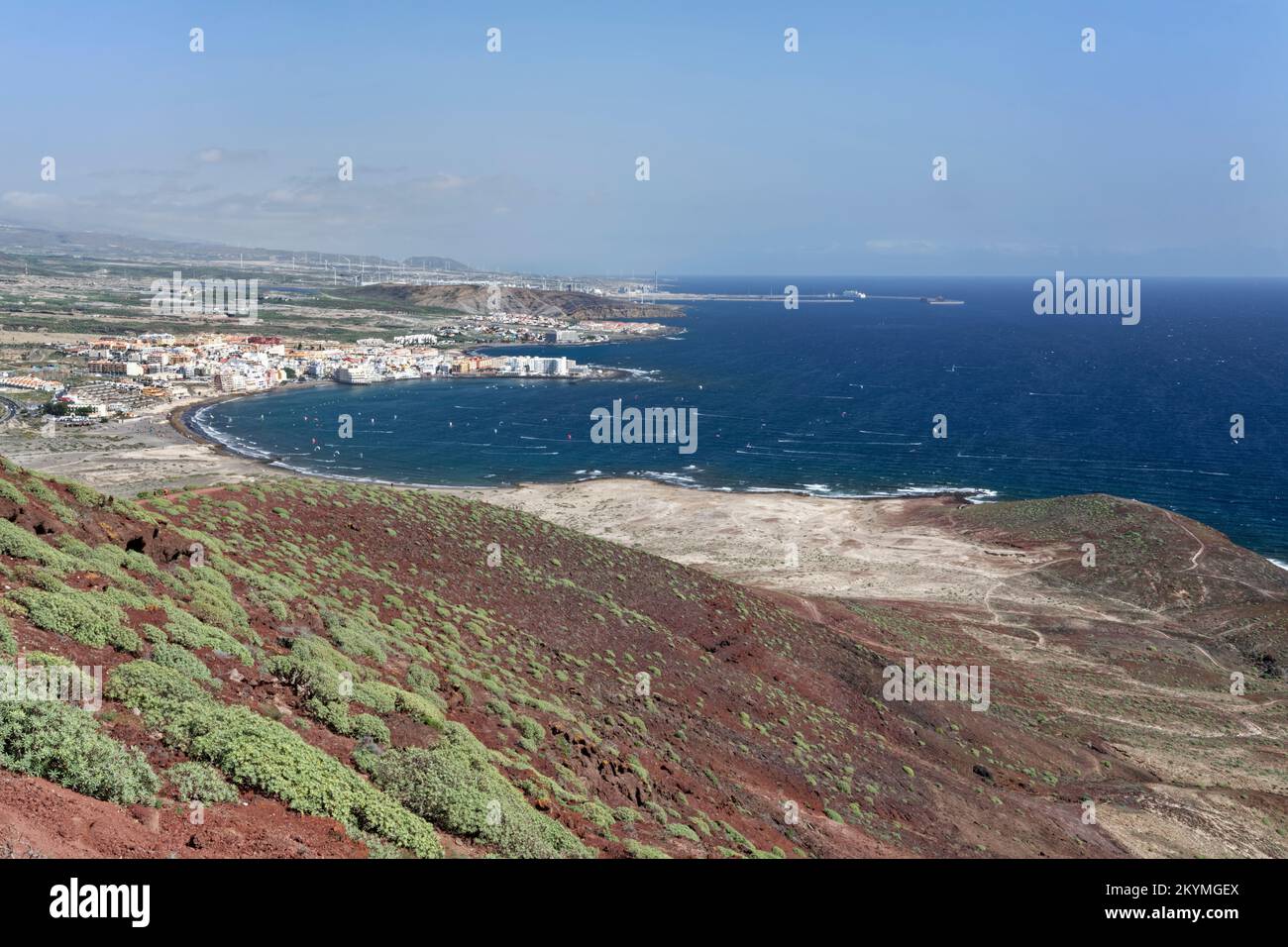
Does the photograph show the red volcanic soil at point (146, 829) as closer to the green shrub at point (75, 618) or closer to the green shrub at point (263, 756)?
the green shrub at point (263, 756)

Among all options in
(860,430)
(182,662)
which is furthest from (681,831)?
(860,430)

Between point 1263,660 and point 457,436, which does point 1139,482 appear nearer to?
point 1263,660

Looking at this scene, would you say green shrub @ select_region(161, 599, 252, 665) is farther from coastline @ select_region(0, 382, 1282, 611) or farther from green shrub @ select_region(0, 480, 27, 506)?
coastline @ select_region(0, 382, 1282, 611)

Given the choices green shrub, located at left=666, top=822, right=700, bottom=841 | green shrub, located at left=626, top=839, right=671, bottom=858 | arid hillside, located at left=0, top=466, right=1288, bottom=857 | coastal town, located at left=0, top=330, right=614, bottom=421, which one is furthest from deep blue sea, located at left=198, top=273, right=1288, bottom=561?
green shrub, located at left=626, top=839, right=671, bottom=858

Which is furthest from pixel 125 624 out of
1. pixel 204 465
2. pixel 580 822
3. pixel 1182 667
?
pixel 204 465

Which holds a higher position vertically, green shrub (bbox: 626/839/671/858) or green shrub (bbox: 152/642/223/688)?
green shrub (bbox: 152/642/223/688)

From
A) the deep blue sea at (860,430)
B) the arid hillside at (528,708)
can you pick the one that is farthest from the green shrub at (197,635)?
the deep blue sea at (860,430)
